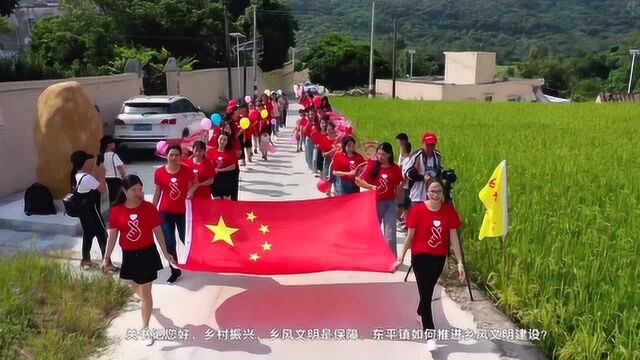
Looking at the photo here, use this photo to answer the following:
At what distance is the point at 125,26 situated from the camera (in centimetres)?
3400

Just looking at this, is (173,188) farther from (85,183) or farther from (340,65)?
(340,65)

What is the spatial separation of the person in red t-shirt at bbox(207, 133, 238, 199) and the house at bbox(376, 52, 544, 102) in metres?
53.5

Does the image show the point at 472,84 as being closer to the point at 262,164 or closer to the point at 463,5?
the point at 262,164

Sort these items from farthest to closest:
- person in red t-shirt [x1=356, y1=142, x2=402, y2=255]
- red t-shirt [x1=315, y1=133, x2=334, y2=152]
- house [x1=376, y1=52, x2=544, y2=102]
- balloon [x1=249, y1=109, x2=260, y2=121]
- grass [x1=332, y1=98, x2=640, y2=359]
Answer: house [x1=376, y1=52, x2=544, y2=102], balloon [x1=249, y1=109, x2=260, y2=121], red t-shirt [x1=315, y1=133, x2=334, y2=152], person in red t-shirt [x1=356, y1=142, x2=402, y2=255], grass [x1=332, y1=98, x2=640, y2=359]

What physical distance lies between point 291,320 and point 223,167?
344 centimetres

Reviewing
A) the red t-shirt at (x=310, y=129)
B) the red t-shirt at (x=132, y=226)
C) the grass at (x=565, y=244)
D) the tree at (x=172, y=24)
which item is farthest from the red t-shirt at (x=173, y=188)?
the tree at (x=172, y=24)

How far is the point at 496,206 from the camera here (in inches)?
243

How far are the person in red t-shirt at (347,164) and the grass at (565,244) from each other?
1.51m

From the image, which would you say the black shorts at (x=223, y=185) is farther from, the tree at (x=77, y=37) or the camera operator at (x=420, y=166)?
the tree at (x=77, y=37)

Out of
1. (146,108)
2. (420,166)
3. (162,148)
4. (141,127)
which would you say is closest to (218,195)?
(162,148)

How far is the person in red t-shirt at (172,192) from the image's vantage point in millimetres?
6770

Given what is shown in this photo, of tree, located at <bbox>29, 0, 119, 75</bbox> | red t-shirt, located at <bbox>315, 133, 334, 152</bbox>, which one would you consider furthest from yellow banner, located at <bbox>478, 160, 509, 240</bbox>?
tree, located at <bbox>29, 0, 119, 75</bbox>

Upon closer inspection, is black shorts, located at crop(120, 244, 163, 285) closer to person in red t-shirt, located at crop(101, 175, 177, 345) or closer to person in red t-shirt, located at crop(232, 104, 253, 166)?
person in red t-shirt, located at crop(101, 175, 177, 345)

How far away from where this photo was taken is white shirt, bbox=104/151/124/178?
784cm
